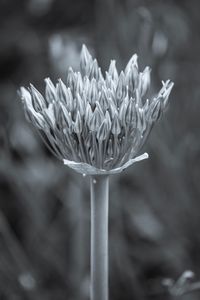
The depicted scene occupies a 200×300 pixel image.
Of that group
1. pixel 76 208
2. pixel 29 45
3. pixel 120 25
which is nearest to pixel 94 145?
pixel 76 208

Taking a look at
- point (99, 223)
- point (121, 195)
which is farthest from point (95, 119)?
point (121, 195)

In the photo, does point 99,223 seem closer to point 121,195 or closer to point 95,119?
point 95,119

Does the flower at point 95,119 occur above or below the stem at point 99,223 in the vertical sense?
above

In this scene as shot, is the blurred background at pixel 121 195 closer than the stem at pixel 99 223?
No

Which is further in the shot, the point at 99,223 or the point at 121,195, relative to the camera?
the point at 121,195

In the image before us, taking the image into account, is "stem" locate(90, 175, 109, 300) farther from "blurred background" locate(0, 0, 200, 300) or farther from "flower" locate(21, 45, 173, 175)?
"blurred background" locate(0, 0, 200, 300)

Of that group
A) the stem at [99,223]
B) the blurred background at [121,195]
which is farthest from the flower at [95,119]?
the blurred background at [121,195]

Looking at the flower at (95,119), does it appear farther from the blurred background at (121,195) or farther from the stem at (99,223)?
the blurred background at (121,195)

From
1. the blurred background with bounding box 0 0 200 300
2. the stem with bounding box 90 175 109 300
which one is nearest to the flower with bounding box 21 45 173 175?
the stem with bounding box 90 175 109 300
